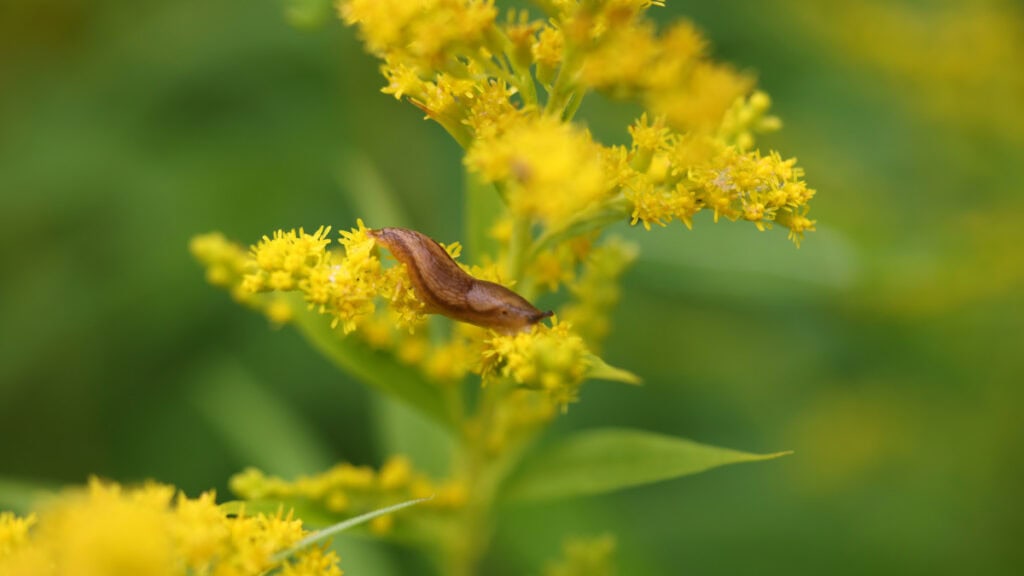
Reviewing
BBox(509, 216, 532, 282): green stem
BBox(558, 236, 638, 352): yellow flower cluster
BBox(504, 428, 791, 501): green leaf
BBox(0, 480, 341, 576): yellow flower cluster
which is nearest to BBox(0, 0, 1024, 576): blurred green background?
BBox(504, 428, 791, 501): green leaf

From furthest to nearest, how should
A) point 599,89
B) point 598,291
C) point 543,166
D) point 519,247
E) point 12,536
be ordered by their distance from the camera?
point 598,291, point 519,247, point 599,89, point 12,536, point 543,166

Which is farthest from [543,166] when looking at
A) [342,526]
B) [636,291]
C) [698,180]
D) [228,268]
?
[636,291]

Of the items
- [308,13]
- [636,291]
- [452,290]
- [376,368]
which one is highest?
[636,291]

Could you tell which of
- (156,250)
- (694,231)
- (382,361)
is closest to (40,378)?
(156,250)

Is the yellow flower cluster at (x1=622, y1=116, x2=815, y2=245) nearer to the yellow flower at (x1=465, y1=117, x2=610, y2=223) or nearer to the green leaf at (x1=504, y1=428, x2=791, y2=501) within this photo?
the yellow flower at (x1=465, y1=117, x2=610, y2=223)

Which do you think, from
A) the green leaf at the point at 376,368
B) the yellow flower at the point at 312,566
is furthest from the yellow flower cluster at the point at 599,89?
the yellow flower at the point at 312,566

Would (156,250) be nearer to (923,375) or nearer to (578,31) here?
(578,31)

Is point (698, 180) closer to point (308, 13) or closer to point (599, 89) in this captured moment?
point (599, 89)

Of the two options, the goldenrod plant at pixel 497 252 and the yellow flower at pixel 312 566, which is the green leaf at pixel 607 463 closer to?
the goldenrod plant at pixel 497 252
